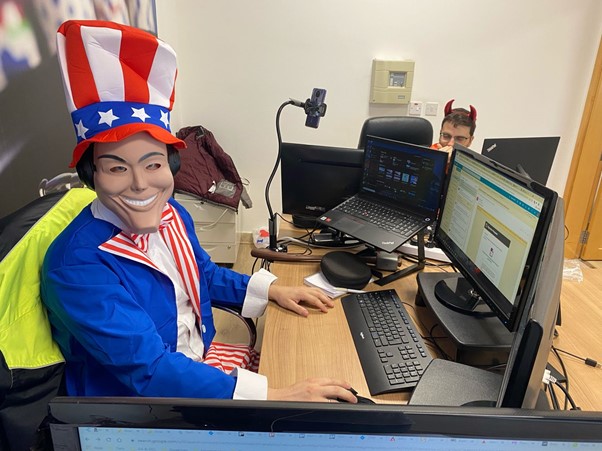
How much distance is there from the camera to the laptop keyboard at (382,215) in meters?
1.50

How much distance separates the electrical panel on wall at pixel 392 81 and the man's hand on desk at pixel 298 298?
2.13 meters

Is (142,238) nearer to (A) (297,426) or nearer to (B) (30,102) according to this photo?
(B) (30,102)

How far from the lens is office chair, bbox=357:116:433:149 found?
8.06ft

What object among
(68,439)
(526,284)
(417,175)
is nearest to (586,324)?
(526,284)

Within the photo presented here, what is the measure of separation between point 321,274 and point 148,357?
0.70 meters

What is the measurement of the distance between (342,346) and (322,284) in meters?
0.31

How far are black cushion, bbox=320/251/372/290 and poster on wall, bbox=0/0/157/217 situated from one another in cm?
92

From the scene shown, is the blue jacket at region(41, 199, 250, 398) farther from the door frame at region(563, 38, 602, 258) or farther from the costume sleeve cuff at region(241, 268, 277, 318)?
the door frame at region(563, 38, 602, 258)

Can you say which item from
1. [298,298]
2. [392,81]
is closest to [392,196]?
[298,298]

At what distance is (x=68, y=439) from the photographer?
1.37 feet

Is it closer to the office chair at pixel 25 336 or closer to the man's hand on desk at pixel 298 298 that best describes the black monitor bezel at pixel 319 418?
the office chair at pixel 25 336

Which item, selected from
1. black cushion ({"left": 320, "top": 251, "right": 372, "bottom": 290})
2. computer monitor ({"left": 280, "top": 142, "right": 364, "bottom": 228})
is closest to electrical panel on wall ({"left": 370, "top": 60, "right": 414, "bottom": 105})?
computer monitor ({"left": 280, "top": 142, "right": 364, "bottom": 228})

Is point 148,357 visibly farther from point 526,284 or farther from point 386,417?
point 526,284

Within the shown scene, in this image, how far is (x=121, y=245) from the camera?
98cm
